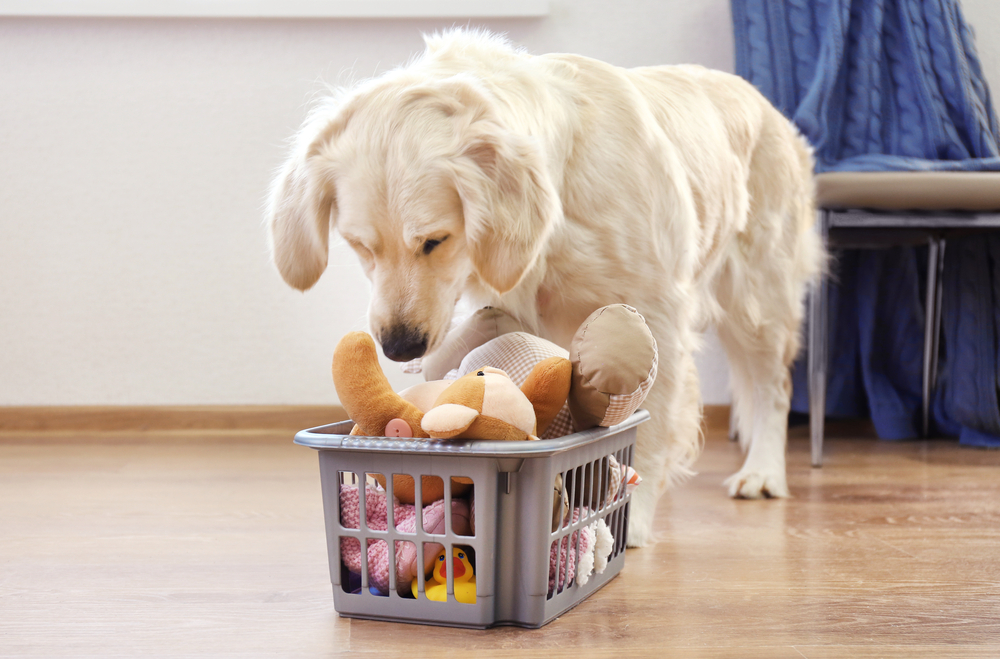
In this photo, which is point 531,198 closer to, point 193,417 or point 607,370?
point 607,370

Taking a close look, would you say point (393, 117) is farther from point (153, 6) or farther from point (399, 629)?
point (153, 6)

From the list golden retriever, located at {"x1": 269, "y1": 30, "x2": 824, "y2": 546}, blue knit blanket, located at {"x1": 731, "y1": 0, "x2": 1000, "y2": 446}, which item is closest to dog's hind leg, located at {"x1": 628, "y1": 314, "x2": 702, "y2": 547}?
golden retriever, located at {"x1": 269, "y1": 30, "x2": 824, "y2": 546}

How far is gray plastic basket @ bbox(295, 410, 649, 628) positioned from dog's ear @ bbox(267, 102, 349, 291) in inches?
15.2

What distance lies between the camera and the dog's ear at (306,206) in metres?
1.14

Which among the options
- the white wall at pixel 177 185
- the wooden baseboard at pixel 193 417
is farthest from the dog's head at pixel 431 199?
the wooden baseboard at pixel 193 417

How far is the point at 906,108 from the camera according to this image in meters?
2.26

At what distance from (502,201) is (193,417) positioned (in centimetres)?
172

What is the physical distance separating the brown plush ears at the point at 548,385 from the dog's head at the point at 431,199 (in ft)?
0.64

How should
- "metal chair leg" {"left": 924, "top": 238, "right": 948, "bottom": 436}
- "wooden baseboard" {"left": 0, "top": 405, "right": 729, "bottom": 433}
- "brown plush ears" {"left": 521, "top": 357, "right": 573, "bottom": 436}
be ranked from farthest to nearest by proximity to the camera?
"wooden baseboard" {"left": 0, "top": 405, "right": 729, "bottom": 433}, "metal chair leg" {"left": 924, "top": 238, "right": 948, "bottom": 436}, "brown plush ears" {"left": 521, "top": 357, "right": 573, "bottom": 436}

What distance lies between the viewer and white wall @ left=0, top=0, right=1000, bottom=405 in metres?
2.39

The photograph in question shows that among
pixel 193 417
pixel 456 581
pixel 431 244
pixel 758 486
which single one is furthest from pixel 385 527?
pixel 193 417

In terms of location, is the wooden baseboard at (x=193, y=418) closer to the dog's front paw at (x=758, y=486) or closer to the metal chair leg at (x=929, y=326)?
the dog's front paw at (x=758, y=486)

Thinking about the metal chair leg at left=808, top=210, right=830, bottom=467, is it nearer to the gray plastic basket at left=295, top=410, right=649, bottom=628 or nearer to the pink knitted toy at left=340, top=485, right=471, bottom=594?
the gray plastic basket at left=295, top=410, right=649, bottom=628

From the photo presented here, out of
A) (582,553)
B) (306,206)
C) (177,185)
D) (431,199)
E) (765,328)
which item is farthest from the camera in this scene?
(177,185)
